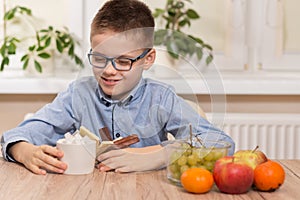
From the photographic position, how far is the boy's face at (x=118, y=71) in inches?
58.8

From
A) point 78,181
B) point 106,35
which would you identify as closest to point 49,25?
point 106,35

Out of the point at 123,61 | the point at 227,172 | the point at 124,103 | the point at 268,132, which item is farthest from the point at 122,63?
the point at 268,132

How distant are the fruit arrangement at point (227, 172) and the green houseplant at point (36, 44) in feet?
5.63

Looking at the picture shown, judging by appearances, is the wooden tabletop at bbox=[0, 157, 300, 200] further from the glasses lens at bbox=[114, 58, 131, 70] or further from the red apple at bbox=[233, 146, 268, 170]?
the glasses lens at bbox=[114, 58, 131, 70]

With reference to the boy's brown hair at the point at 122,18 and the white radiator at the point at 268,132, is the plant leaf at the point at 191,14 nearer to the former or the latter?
the white radiator at the point at 268,132

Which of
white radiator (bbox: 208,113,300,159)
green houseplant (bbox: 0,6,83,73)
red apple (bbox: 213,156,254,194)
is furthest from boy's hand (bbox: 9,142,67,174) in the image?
white radiator (bbox: 208,113,300,159)

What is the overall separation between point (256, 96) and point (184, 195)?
1910mm

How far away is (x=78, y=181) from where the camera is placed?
58.0 inches

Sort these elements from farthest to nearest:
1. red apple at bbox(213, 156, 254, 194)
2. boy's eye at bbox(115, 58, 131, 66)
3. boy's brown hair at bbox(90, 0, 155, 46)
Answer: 1. boy's brown hair at bbox(90, 0, 155, 46)
2. boy's eye at bbox(115, 58, 131, 66)
3. red apple at bbox(213, 156, 254, 194)

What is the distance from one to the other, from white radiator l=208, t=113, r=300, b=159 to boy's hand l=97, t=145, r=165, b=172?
1494 millimetres

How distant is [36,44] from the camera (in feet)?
10.4

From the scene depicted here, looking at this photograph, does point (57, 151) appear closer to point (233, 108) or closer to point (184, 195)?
point (184, 195)

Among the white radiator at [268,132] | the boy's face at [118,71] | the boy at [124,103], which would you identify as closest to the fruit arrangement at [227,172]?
the boy at [124,103]

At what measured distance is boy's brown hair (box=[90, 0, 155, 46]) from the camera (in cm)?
162
